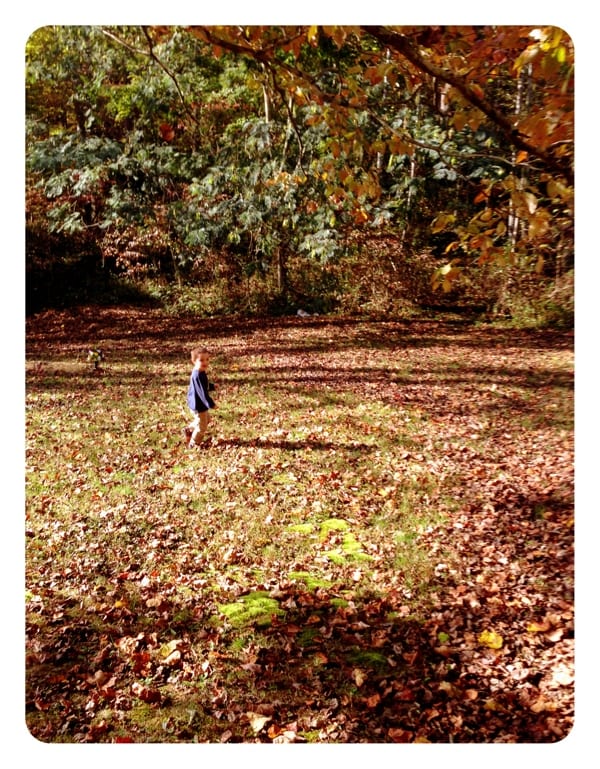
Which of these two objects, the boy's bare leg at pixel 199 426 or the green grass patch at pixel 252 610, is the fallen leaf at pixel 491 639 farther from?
the boy's bare leg at pixel 199 426

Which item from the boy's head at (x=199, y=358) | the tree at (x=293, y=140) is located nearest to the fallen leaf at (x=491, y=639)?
the tree at (x=293, y=140)

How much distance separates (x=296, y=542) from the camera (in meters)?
2.79

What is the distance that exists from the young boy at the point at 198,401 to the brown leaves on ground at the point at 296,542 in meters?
0.15

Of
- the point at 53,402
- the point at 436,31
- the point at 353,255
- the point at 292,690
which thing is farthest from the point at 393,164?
the point at 292,690

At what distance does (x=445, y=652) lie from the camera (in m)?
2.21

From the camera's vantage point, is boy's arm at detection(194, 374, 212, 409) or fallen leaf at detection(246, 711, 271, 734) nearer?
fallen leaf at detection(246, 711, 271, 734)

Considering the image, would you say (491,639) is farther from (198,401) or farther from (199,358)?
(199,358)

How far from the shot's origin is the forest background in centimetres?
312

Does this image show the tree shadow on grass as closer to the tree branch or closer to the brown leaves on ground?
the brown leaves on ground

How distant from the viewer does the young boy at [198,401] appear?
3643 mm

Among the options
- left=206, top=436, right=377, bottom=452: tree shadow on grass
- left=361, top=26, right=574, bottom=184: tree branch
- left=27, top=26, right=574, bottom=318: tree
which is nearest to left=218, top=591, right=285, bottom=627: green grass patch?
left=206, top=436, right=377, bottom=452: tree shadow on grass

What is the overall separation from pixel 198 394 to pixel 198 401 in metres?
0.05

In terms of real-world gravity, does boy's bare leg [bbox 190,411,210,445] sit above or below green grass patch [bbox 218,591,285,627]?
above

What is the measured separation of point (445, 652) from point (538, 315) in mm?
2215
